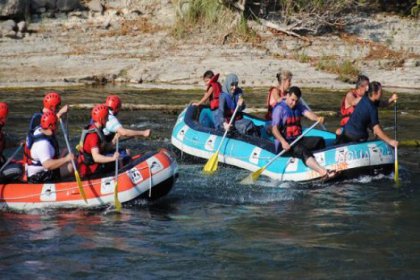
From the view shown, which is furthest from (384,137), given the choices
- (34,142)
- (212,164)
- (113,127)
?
(34,142)

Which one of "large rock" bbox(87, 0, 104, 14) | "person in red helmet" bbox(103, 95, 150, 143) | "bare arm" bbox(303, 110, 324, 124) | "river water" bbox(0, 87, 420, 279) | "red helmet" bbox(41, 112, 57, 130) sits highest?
"large rock" bbox(87, 0, 104, 14)

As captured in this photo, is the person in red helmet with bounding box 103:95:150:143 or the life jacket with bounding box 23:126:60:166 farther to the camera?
the person in red helmet with bounding box 103:95:150:143

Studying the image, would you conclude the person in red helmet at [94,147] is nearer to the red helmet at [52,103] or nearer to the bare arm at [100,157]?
the bare arm at [100,157]

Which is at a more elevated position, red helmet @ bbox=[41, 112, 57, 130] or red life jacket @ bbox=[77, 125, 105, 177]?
red helmet @ bbox=[41, 112, 57, 130]

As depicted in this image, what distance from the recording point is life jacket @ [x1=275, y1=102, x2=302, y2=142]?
40.6ft

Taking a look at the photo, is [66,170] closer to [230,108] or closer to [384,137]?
[230,108]

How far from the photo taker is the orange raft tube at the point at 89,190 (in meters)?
10.8

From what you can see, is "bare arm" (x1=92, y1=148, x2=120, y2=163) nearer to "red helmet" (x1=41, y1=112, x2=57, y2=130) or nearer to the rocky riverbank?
"red helmet" (x1=41, y1=112, x2=57, y2=130)

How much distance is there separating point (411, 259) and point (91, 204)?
13.0 ft

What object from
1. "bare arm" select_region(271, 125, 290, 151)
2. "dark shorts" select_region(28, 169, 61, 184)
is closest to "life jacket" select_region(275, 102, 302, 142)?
"bare arm" select_region(271, 125, 290, 151)

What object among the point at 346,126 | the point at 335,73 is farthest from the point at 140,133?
the point at 335,73

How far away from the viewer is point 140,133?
1093cm

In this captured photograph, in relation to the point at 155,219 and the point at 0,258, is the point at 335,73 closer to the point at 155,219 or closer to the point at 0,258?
the point at 155,219

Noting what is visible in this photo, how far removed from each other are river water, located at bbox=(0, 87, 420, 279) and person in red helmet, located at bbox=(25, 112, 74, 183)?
0.47 meters
